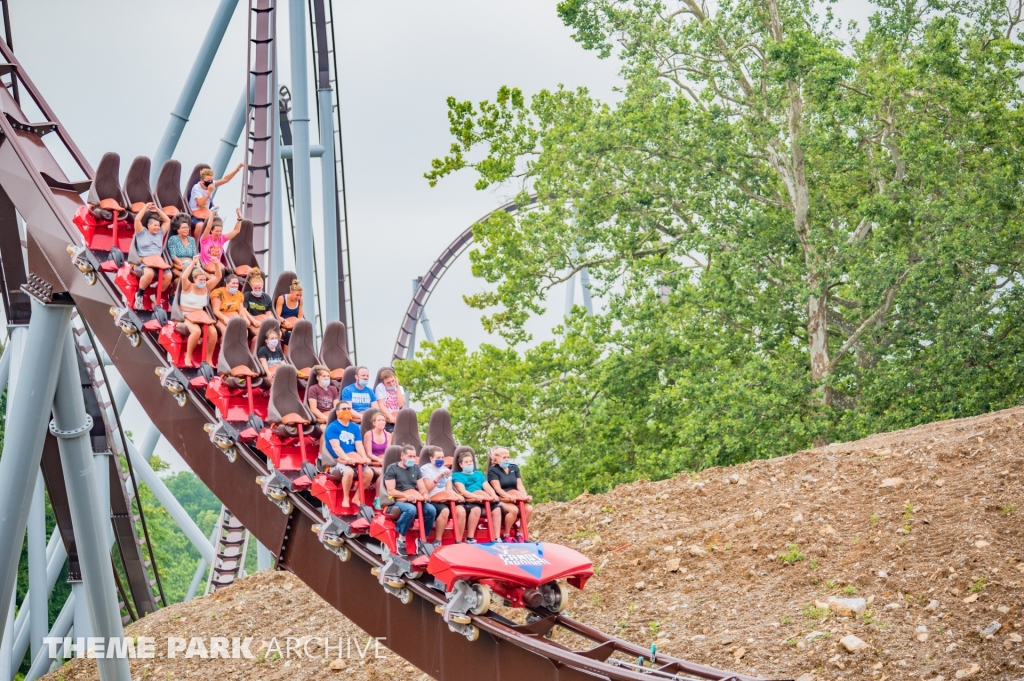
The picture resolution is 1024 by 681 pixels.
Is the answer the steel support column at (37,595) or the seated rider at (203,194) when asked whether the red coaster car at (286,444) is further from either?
the steel support column at (37,595)

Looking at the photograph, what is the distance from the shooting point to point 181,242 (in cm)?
873

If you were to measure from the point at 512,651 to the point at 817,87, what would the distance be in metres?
9.79

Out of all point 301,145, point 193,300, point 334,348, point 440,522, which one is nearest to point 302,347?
point 334,348

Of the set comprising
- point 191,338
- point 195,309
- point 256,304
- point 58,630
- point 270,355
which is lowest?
point 58,630

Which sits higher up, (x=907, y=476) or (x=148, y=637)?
(x=907, y=476)

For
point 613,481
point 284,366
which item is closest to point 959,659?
point 284,366

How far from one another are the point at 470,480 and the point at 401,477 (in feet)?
1.49

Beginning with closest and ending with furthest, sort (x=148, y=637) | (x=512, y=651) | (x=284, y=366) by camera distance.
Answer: (x=512, y=651), (x=284, y=366), (x=148, y=637)

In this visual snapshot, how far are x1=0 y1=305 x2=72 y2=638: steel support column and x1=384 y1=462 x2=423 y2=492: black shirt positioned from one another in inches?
119

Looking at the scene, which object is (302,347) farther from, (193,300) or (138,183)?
(138,183)

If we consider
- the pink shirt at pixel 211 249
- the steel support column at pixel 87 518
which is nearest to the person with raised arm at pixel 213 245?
the pink shirt at pixel 211 249

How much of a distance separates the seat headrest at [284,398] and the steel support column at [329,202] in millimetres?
4469

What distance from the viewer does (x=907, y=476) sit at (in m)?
9.05

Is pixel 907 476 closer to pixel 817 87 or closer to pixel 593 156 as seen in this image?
pixel 817 87
